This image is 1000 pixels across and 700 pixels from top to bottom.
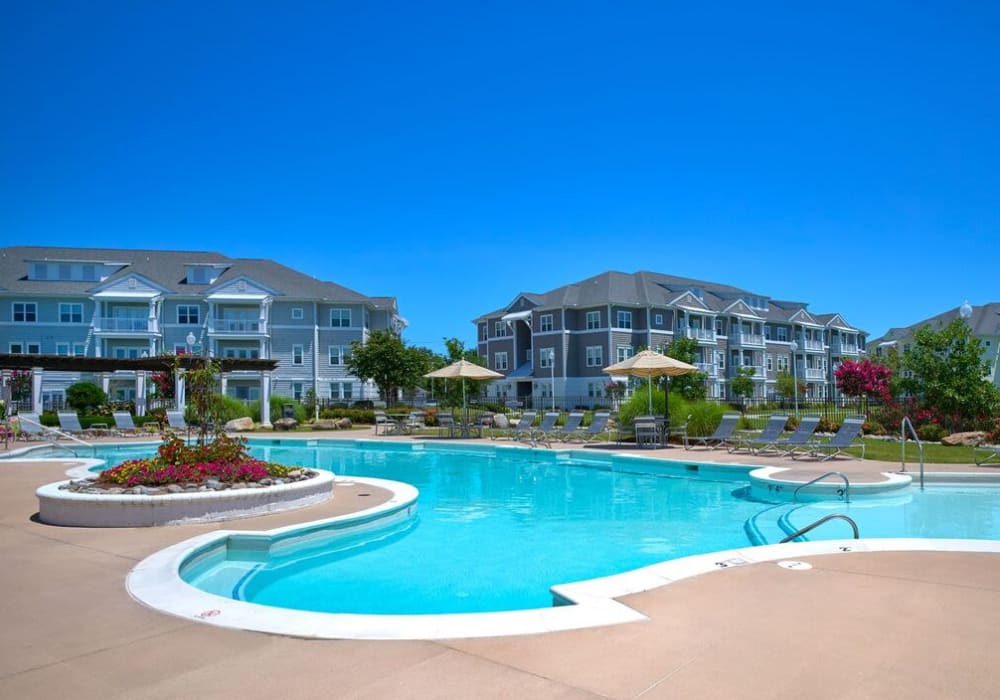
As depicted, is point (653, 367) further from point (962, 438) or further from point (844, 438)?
point (962, 438)

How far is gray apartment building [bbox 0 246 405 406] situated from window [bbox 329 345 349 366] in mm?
72

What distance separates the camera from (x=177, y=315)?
157 ft

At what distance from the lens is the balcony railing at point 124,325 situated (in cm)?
4556

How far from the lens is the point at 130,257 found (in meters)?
50.5

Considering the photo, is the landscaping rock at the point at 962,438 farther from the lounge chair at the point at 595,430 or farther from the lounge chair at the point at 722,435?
the lounge chair at the point at 595,430

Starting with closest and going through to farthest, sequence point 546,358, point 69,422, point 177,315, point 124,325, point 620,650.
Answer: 1. point 620,650
2. point 69,422
3. point 124,325
4. point 177,315
5. point 546,358

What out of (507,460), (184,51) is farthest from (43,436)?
(507,460)

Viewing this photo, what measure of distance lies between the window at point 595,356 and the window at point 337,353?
691 inches

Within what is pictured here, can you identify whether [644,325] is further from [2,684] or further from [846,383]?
[2,684]

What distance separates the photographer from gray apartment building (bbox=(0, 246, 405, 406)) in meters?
45.8

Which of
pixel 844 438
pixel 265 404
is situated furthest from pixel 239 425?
pixel 844 438

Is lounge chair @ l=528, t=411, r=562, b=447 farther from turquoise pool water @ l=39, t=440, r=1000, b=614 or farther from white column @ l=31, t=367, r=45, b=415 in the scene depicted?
white column @ l=31, t=367, r=45, b=415

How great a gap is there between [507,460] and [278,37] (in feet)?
42.5

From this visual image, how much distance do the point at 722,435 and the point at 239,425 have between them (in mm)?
21198
